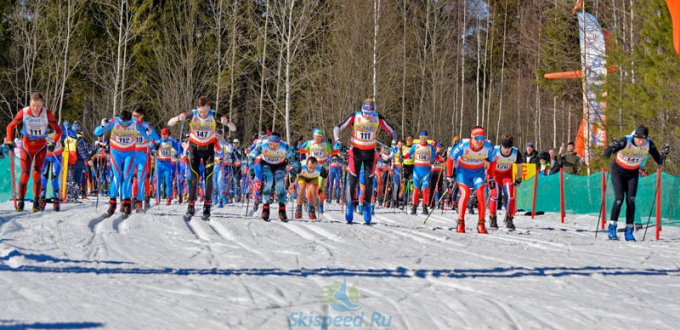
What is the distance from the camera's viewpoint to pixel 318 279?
23.1 ft

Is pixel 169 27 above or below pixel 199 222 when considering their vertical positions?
above

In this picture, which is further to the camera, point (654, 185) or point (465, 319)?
point (654, 185)

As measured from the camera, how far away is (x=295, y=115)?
4309cm

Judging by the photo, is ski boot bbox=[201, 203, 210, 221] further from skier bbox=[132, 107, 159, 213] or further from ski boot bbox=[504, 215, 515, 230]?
ski boot bbox=[504, 215, 515, 230]

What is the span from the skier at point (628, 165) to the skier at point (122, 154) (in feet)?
25.6

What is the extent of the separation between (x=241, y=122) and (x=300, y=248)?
127 ft

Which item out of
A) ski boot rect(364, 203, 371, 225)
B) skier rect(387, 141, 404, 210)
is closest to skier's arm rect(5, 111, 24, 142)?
ski boot rect(364, 203, 371, 225)

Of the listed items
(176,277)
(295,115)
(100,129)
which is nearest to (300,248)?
(176,277)

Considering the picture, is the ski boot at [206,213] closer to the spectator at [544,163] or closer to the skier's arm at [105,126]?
the skier's arm at [105,126]

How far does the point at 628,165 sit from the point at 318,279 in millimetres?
7416

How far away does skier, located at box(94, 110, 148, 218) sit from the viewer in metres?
13.0

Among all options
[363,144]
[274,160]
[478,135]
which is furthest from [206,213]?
[478,135]

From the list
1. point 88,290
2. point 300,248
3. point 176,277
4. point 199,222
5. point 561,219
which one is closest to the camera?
point 88,290

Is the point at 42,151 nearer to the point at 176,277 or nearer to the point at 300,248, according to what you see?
the point at 300,248
